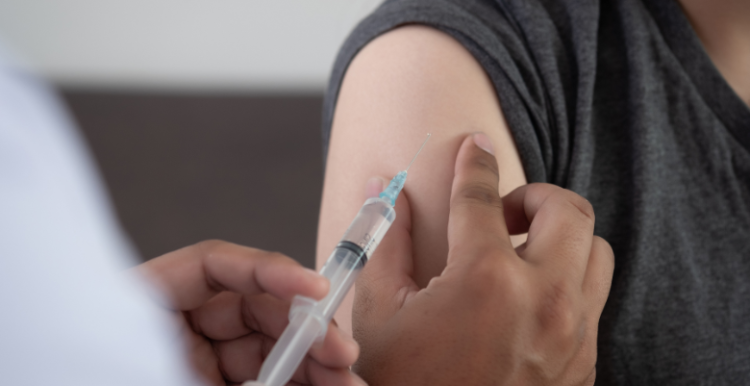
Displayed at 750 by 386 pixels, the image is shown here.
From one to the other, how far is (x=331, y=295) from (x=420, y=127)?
0.32 m

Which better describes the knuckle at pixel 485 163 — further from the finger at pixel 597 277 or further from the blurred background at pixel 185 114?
the blurred background at pixel 185 114

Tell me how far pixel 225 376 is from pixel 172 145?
1.68m

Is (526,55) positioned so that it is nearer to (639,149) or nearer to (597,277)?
(639,149)

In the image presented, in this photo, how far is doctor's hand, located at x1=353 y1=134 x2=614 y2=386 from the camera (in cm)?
52

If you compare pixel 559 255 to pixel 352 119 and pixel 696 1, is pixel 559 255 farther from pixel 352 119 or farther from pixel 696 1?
pixel 696 1

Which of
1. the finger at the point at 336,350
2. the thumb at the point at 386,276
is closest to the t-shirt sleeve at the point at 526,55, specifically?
the thumb at the point at 386,276

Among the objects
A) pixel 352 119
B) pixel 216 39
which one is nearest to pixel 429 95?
pixel 352 119

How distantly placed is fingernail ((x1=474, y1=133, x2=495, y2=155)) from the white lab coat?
1.63 feet

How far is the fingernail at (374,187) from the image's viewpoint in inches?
28.9

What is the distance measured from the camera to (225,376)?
64 centimetres

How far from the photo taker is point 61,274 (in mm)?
1179

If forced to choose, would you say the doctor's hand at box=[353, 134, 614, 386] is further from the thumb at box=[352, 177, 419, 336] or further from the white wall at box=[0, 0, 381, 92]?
the white wall at box=[0, 0, 381, 92]

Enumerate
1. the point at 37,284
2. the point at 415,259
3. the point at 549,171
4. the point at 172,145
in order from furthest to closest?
1. the point at 172,145
2. the point at 37,284
3. the point at 549,171
4. the point at 415,259

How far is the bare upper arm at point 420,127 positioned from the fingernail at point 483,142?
30 mm
